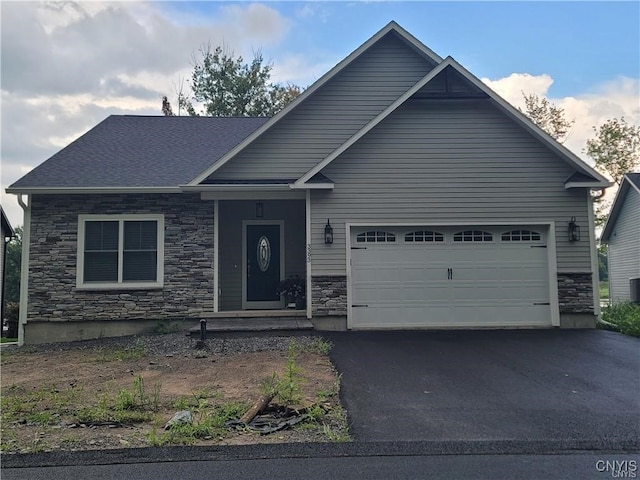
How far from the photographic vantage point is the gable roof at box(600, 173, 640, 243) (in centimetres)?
1875

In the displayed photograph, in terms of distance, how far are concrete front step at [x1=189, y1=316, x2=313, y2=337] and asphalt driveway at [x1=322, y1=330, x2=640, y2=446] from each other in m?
0.70

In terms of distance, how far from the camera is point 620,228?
20656mm

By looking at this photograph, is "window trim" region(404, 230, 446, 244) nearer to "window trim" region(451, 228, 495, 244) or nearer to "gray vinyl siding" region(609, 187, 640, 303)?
"window trim" region(451, 228, 495, 244)

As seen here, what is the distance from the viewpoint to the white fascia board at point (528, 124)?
1013cm

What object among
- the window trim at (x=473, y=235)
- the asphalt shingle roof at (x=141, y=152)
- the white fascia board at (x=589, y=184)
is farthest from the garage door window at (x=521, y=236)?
the asphalt shingle roof at (x=141, y=152)

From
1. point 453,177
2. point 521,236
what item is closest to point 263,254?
point 453,177

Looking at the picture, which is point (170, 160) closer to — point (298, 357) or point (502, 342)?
point (298, 357)

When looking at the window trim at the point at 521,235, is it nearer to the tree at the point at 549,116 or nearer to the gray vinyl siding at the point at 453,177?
the gray vinyl siding at the point at 453,177

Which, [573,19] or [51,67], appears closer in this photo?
[573,19]

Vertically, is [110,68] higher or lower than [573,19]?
higher

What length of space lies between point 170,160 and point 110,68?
7185 millimetres

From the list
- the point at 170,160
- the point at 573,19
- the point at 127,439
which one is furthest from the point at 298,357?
the point at 573,19

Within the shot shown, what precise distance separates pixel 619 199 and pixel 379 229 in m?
15.1

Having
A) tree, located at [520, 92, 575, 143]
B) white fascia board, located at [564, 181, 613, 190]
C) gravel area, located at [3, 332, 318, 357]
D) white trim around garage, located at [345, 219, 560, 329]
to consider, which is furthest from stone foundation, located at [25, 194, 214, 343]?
tree, located at [520, 92, 575, 143]
